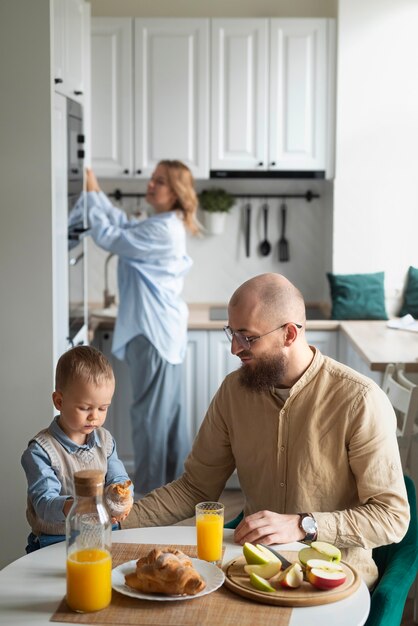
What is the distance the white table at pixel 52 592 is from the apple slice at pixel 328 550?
7 centimetres

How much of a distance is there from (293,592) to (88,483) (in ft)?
1.44

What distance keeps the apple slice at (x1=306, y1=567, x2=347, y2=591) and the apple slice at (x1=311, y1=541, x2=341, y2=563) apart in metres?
Result: 0.07

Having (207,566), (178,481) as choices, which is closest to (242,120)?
(178,481)

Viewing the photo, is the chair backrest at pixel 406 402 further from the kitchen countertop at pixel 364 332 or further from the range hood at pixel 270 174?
the range hood at pixel 270 174

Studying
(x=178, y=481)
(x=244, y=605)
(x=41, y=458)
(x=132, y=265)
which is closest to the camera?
(x=244, y=605)

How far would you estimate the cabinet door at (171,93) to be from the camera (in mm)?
4996

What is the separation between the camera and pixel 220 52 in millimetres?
5012

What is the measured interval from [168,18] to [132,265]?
1.31 meters

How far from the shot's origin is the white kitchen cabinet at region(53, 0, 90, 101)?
3516 millimetres

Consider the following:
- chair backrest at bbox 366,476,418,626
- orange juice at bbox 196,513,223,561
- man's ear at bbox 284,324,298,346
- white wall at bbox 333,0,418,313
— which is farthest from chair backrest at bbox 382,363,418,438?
white wall at bbox 333,0,418,313

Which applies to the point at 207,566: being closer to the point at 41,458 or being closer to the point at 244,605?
the point at 244,605

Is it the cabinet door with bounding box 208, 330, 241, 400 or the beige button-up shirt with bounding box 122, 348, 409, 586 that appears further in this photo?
the cabinet door with bounding box 208, 330, 241, 400

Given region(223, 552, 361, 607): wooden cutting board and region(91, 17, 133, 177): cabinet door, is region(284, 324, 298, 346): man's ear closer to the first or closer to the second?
region(223, 552, 361, 607): wooden cutting board

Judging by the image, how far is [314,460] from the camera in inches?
91.2
